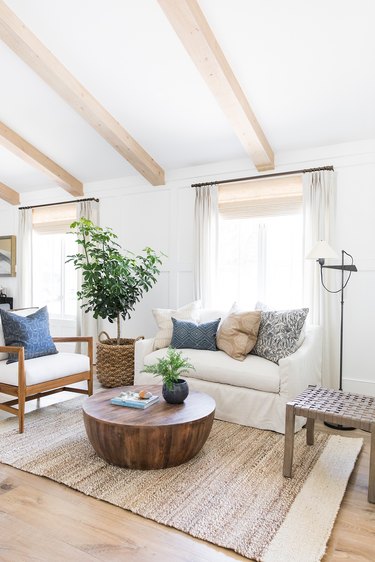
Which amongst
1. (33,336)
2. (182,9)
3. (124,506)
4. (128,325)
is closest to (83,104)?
(182,9)

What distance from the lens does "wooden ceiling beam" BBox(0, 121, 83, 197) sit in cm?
488

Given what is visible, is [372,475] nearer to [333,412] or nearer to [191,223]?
[333,412]

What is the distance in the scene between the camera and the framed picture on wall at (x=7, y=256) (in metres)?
6.72

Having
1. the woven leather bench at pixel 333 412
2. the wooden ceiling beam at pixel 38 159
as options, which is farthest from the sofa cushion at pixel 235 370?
the wooden ceiling beam at pixel 38 159

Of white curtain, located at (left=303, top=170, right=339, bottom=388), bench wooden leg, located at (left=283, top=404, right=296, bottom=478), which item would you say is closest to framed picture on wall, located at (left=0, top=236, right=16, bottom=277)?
white curtain, located at (left=303, top=170, right=339, bottom=388)

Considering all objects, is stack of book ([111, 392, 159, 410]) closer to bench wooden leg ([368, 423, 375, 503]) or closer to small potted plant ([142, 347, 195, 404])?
small potted plant ([142, 347, 195, 404])

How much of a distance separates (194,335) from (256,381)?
0.83 meters

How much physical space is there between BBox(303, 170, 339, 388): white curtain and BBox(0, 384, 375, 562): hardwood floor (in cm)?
185

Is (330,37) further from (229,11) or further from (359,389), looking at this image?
(359,389)

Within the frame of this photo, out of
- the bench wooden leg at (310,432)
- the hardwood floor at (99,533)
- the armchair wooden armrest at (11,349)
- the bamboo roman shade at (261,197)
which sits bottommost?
the hardwood floor at (99,533)

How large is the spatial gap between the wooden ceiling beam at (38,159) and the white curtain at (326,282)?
11.2ft

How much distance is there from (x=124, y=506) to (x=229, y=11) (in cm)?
327

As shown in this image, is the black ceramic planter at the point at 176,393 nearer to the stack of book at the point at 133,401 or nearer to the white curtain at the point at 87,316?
the stack of book at the point at 133,401

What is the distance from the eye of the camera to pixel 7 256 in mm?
6785
